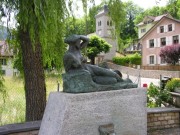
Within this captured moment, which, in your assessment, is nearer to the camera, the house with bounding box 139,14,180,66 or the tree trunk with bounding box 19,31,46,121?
the tree trunk with bounding box 19,31,46,121

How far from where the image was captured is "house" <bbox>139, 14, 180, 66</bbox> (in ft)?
93.2

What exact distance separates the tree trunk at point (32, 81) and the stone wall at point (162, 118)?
2100 millimetres

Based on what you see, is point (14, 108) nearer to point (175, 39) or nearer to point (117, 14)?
point (117, 14)

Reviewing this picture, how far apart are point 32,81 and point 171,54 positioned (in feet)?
76.1

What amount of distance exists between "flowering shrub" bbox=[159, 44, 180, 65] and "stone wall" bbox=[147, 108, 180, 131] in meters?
21.6

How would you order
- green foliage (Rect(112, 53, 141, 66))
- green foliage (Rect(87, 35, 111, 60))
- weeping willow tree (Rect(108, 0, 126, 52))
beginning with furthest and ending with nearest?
green foliage (Rect(112, 53, 141, 66))
green foliage (Rect(87, 35, 111, 60))
weeping willow tree (Rect(108, 0, 126, 52))

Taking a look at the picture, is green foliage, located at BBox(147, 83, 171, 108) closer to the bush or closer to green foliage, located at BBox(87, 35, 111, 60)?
green foliage, located at BBox(87, 35, 111, 60)

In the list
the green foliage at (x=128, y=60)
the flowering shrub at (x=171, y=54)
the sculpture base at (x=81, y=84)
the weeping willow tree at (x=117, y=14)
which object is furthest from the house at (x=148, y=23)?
the sculpture base at (x=81, y=84)

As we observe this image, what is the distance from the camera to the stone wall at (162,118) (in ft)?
15.7

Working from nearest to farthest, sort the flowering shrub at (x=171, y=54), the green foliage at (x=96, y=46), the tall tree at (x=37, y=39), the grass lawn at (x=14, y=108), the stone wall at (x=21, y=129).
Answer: the stone wall at (x=21, y=129) → the tall tree at (x=37, y=39) → the grass lawn at (x=14, y=108) → the flowering shrub at (x=171, y=54) → the green foliage at (x=96, y=46)

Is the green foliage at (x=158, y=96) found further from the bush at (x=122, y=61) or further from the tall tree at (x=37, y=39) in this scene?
the bush at (x=122, y=61)

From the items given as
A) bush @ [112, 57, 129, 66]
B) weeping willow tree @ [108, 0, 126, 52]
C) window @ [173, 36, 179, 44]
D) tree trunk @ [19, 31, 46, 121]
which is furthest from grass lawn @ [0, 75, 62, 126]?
bush @ [112, 57, 129, 66]

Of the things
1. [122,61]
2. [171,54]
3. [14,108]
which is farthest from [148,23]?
[14,108]

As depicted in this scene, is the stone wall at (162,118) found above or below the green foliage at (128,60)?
below
